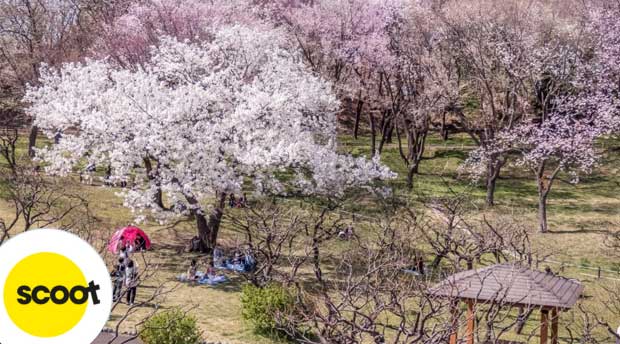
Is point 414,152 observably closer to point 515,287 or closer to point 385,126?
point 385,126

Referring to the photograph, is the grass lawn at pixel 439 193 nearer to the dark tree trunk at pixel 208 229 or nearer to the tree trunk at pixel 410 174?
the tree trunk at pixel 410 174

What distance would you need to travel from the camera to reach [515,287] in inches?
506

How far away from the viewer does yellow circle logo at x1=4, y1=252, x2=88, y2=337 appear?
1.83 m

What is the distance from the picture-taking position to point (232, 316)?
Answer: 17016 millimetres

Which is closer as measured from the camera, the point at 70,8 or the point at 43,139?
the point at 70,8

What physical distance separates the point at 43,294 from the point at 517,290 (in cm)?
1202

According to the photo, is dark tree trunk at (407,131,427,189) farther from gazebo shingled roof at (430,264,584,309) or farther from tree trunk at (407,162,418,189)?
gazebo shingled roof at (430,264,584,309)

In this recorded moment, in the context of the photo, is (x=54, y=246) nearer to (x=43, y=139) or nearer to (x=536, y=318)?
(x=536, y=318)

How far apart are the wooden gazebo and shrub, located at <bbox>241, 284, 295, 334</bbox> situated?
4.11 m

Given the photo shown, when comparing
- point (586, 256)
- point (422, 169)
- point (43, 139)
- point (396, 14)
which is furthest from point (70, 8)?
point (586, 256)

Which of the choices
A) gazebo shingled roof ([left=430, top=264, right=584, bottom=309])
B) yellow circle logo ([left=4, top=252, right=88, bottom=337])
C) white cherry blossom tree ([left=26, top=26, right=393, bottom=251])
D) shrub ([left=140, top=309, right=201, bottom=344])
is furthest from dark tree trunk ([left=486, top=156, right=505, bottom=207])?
yellow circle logo ([left=4, top=252, right=88, bottom=337])

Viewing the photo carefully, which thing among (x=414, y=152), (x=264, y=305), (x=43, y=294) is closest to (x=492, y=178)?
(x=414, y=152)

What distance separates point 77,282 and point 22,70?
1361 inches

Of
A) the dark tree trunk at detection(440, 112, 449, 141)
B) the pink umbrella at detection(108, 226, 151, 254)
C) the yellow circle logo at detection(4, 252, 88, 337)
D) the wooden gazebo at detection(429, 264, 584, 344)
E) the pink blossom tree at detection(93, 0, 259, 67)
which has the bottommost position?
the pink umbrella at detection(108, 226, 151, 254)
